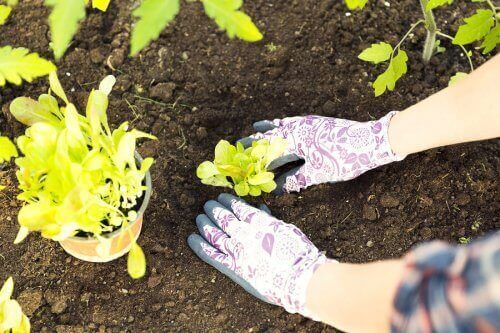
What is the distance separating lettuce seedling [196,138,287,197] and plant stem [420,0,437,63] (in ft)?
1.96

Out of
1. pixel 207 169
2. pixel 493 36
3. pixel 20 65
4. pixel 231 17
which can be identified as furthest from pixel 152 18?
pixel 493 36

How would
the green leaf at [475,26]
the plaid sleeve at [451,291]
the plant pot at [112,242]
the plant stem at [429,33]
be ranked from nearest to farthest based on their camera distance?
the plaid sleeve at [451,291] → the plant pot at [112,242] → the green leaf at [475,26] → the plant stem at [429,33]

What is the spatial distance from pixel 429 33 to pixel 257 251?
94 centimetres

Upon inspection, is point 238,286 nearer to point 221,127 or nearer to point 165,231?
point 165,231

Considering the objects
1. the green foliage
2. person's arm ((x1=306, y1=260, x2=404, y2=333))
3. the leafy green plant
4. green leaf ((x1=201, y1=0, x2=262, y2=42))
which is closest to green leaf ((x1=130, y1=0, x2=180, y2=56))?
green leaf ((x1=201, y1=0, x2=262, y2=42))

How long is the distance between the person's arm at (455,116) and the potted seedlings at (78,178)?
2.40ft

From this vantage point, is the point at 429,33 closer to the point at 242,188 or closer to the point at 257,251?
the point at 242,188

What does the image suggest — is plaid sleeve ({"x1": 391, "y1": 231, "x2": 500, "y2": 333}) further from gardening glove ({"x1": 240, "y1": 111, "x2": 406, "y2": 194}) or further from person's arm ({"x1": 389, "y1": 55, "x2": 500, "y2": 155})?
gardening glove ({"x1": 240, "y1": 111, "x2": 406, "y2": 194})

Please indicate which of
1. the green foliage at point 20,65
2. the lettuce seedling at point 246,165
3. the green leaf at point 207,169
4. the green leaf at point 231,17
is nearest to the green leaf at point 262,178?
the lettuce seedling at point 246,165

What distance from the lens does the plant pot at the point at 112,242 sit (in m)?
1.58

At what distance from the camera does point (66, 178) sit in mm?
1377

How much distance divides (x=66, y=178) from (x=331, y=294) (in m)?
0.66

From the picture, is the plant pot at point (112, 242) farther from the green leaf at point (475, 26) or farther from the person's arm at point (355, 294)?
the green leaf at point (475, 26)

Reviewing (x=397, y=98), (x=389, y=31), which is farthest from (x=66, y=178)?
(x=389, y=31)
